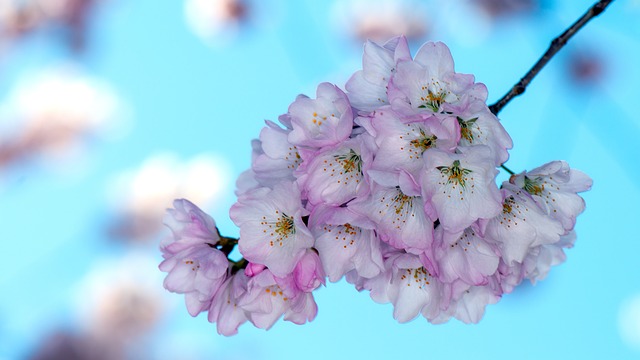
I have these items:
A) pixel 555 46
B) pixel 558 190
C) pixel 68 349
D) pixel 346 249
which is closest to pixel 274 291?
pixel 346 249

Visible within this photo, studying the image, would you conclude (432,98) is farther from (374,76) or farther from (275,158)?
(275,158)

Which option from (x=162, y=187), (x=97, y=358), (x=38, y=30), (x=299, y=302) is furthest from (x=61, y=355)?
(x=299, y=302)

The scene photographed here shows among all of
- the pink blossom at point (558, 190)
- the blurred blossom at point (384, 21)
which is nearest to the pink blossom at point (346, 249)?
the pink blossom at point (558, 190)

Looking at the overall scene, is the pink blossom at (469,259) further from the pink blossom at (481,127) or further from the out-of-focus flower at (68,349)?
the out-of-focus flower at (68,349)

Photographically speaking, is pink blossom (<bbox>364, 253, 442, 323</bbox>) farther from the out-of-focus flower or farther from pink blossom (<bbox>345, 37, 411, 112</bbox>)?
the out-of-focus flower

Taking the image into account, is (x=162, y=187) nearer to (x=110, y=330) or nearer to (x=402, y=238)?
(x=110, y=330)

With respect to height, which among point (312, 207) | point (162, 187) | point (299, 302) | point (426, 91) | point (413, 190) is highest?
point (426, 91)

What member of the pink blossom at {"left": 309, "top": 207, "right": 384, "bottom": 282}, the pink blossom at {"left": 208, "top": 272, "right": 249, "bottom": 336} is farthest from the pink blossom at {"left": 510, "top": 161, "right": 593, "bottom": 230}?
the pink blossom at {"left": 208, "top": 272, "right": 249, "bottom": 336}
